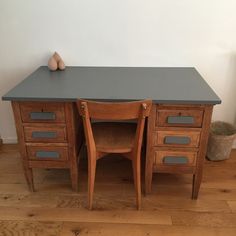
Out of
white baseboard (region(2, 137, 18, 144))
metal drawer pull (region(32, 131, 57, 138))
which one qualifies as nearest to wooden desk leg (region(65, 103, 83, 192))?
metal drawer pull (region(32, 131, 57, 138))

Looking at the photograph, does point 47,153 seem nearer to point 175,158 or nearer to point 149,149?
point 149,149

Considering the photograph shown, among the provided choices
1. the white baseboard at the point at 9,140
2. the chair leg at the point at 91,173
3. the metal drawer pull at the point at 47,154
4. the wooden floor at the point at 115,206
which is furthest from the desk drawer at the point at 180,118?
the white baseboard at the point at 9,140

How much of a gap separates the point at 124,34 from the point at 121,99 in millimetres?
Answer: 781

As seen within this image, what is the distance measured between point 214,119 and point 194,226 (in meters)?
1.08

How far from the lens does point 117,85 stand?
167 cm

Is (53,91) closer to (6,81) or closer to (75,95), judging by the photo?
(75,95)

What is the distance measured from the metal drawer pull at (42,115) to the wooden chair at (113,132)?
0.84ft

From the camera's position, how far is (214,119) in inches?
89.6

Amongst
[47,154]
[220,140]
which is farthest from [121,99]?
[220,140]

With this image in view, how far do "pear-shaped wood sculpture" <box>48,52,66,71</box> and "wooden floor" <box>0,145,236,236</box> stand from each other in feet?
2.79

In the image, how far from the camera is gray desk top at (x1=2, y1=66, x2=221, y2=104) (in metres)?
1.46

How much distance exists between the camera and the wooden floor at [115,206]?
1.52 metres

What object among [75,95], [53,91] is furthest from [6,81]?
[75,95]

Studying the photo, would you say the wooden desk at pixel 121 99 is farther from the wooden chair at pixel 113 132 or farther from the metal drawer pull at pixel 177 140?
the wooden chair at pixel 113 132
